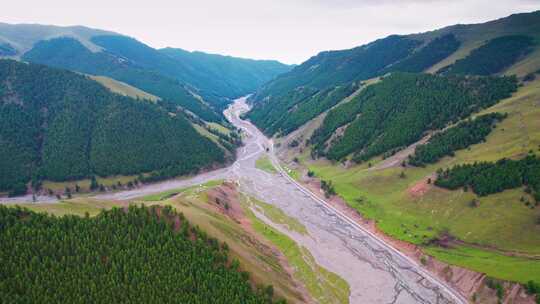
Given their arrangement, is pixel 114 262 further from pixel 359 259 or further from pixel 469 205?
pixel 469 205

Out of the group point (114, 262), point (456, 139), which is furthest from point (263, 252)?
point (456, 139)

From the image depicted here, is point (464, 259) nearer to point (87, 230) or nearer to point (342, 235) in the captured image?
point (342, 235)

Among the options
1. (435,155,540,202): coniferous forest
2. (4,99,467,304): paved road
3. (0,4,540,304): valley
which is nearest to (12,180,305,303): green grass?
(0,4,540,304): valley

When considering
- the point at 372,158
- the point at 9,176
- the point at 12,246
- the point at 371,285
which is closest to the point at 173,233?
the point at 12,246

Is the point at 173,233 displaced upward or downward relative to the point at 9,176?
upward

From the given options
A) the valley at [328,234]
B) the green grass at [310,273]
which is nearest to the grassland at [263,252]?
the green grass at [310,273]

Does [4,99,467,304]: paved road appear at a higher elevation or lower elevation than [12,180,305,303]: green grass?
lower

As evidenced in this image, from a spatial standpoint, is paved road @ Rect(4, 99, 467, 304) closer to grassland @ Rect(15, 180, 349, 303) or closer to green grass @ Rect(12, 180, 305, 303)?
grassland @ Rect(15, 180, 349, 303)
